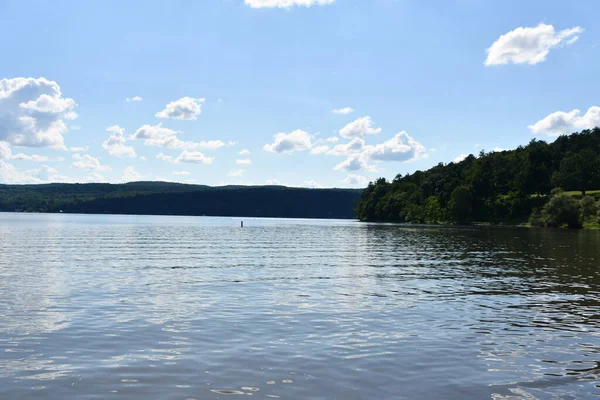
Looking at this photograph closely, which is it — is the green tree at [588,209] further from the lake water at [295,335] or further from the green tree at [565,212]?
the lake water at [295,335]

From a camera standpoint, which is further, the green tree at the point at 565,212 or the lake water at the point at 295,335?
the green tree at the point at 565,212

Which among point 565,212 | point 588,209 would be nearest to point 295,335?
point 565,212

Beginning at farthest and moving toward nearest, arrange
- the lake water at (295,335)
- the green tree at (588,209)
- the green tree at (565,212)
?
1. the green tree at (588,209)
2. the green tree at (565,212)
3. the lake water at (295,335)

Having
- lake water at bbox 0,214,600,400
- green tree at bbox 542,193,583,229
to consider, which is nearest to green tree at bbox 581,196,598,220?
green tree at bbox 542,193,583,229

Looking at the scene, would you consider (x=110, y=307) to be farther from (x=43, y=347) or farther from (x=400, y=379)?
(x=400, y=379)

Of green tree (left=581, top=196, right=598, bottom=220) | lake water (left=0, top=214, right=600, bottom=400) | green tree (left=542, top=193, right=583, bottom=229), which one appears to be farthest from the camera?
green tree (left=581, top=196, right=598, bottom=220)

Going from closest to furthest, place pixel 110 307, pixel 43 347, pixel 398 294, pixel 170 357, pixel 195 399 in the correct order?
1. pixel 195 399
2. pixel 170 357
3. pixel 43 347
4. pixel 110 307
5. pixel 398 294

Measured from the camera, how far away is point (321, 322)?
70.1 feet

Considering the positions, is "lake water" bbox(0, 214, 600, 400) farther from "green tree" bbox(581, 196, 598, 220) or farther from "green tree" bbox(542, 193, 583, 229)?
"green tree" bbox(581, 196, 598, 220)

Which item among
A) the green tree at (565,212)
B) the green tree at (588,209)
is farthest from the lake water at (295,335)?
the green tree at (588,209)

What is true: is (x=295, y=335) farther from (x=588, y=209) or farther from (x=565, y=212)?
(x=588, y=209)

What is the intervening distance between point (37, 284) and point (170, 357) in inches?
772

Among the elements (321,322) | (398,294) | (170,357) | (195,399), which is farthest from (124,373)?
(398,294)

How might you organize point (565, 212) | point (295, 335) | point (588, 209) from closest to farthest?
point (295, 335)
point (565, 212)
point (588, 209)
